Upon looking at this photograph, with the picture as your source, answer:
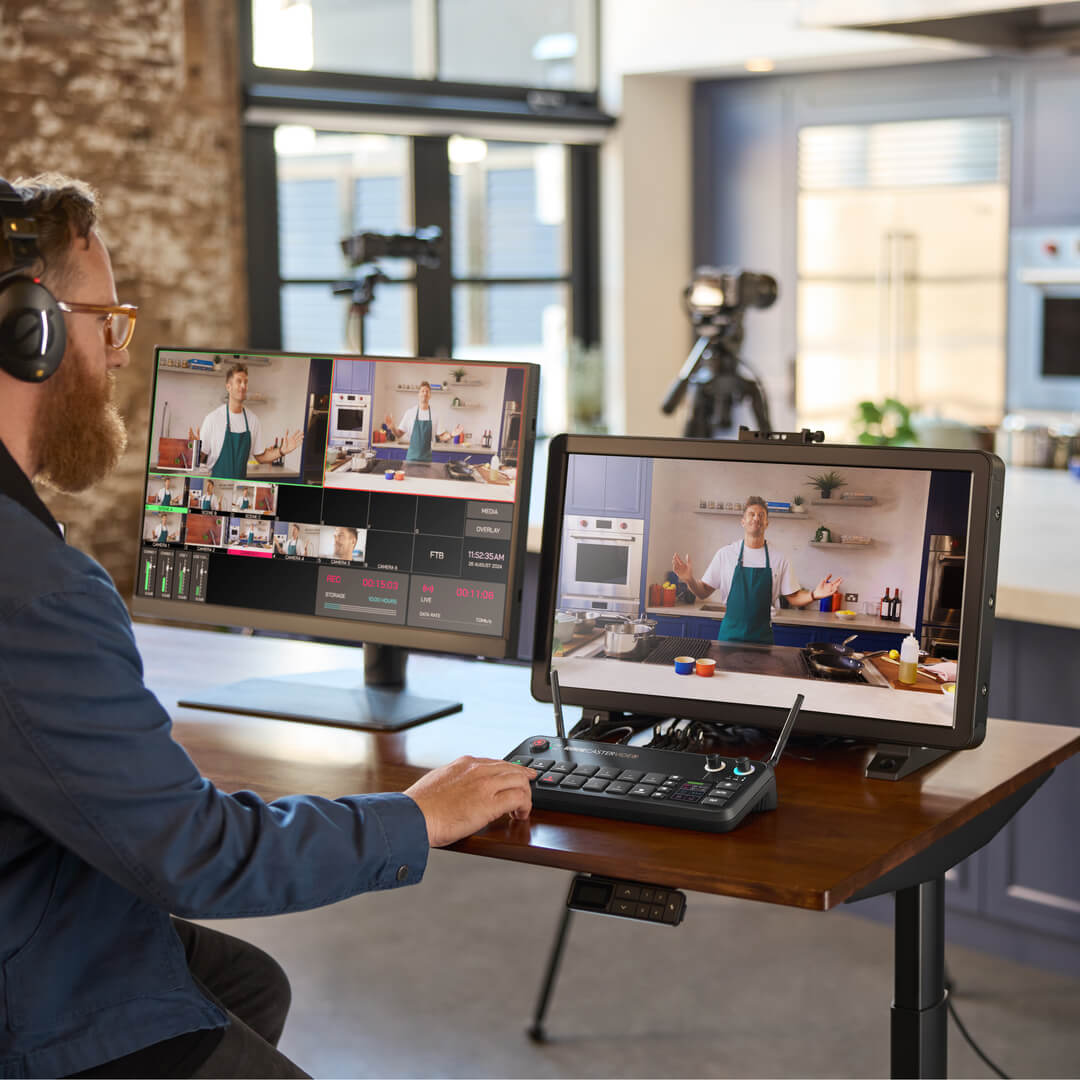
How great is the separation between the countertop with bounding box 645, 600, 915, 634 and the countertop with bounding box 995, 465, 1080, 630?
57 centimetres

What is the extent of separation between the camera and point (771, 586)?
1.57 meters

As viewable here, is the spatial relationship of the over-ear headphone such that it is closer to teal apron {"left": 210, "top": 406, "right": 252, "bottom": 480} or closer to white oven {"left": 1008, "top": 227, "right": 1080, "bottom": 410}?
teal apron {"left": 210, "top": 406, "right": 252, "bottom": 480}

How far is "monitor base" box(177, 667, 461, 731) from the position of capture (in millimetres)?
1820

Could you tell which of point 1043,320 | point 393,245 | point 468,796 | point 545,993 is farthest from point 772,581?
point 1043,320

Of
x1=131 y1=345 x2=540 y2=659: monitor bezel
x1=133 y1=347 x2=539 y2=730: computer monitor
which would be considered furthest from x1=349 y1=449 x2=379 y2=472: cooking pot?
A: x1=131 y1=345 x2=540 y2=659: monitor bezel

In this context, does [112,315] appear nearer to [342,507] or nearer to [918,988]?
[342,507]

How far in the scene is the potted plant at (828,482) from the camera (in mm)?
1540

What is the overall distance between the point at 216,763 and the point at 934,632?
85cm

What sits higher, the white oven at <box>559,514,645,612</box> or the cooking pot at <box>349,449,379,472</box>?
the cooking pot at <box>349,449,379,472</box>

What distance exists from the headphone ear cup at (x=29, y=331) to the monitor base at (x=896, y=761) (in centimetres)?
95

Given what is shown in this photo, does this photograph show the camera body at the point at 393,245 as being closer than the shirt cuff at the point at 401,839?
No

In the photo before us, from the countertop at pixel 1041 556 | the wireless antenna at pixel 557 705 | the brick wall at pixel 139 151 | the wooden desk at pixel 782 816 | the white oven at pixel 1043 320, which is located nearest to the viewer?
the wooden desk at pixel 782 816

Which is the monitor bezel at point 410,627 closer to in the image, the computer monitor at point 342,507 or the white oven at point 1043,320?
the computer monitor at point 342,507

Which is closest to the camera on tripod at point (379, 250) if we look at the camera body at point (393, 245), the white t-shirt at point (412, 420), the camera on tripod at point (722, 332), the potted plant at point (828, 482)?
the camera body at point (393, 245)
